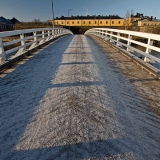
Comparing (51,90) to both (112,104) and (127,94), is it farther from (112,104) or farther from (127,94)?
(127,94)

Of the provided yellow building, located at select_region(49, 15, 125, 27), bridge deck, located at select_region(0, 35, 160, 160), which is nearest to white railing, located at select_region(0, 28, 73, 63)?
bridge deck, located at select_region(0, 35, 160, 160)

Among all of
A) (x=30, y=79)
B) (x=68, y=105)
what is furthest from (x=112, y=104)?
(x=30, y=79)

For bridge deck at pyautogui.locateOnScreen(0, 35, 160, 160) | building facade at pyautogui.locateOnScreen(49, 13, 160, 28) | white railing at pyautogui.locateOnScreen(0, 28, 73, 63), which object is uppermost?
building facade at pyautogui.locateOnScreen(49, 13, 160, 28)

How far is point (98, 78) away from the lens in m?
4.32

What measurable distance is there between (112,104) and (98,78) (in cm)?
139

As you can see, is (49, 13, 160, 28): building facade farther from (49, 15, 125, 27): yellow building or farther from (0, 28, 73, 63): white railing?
(0, 28, 73, 63): white railing

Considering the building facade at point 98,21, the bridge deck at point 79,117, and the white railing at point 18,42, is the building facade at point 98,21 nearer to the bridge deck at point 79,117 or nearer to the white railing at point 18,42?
the white railing at point 18,42

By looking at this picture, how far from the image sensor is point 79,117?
2584 mm

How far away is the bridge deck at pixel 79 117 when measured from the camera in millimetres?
1976

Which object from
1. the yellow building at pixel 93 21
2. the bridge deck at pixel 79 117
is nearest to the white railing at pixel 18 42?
the bridge deck at pixel 79 117

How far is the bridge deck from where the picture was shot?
1976 millimetres

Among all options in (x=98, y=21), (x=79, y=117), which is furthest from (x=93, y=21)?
(x=79, y=117)

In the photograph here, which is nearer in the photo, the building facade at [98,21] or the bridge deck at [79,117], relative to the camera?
the bridge deck at [79,117]

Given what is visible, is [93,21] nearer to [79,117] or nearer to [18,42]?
[18,42]
